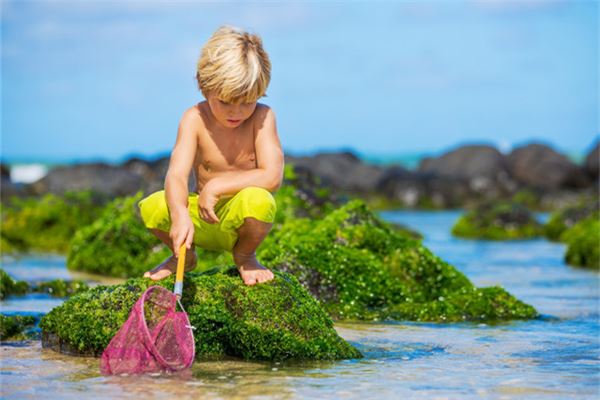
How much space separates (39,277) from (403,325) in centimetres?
484

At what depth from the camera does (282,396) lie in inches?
219

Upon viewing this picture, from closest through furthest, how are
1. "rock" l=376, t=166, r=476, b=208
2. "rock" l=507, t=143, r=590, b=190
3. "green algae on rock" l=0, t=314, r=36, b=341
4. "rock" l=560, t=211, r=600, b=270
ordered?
"green algae on rock" l=0, t=314, r=36, b=341 < "rock" l=560, t=211, r=600, b=270 < "rock" l=376, t=166, r=476, b=208 < "rock" l=507, t=143, r=590, b=190

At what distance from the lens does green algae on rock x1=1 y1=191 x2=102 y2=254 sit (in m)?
15.5

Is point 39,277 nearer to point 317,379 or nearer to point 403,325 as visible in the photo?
point 403,325

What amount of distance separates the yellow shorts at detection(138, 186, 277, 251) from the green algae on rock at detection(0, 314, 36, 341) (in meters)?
1.38

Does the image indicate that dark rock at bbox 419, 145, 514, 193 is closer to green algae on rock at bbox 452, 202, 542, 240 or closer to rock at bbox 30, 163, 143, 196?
rock at bbox 30, 163, 143, 196

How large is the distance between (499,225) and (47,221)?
8898 millimetres

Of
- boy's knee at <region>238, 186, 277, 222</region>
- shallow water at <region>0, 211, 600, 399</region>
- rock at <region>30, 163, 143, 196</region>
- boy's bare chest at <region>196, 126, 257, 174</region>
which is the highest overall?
rock at <region>30, 163, 143, 196</region>

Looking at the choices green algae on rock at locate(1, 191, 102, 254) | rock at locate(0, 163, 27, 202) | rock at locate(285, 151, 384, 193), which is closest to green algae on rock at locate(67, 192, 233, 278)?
green algae on rock at locate(1, 191, 102, 254)

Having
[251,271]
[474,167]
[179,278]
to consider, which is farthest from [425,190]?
[179,278]

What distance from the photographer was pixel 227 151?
681 centimetres

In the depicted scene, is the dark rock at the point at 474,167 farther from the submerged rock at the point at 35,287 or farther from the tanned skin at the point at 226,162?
the tanned skin at the point at 226,162

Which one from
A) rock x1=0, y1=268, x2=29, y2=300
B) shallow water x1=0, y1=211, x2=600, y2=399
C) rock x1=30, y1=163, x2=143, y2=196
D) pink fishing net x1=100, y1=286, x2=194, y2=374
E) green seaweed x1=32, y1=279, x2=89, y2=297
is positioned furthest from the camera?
rock x1=30, y1=163, x2=143, y2=196

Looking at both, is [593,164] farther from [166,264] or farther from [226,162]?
[166,264]
